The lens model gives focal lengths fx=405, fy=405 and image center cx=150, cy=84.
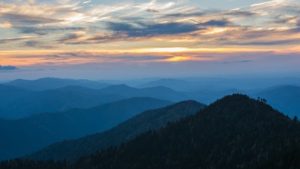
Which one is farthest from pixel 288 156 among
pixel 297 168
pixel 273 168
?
pixel 297 168

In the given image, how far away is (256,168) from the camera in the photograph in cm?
18738

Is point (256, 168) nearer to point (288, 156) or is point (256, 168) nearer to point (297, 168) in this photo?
point (288, 156)

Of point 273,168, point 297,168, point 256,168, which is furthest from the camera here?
point 256,168

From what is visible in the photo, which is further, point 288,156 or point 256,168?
point 256,168

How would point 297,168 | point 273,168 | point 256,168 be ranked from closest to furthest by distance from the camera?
point 297,168 < point 273,168 < point 256,168

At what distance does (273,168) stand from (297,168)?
17349 millimetres

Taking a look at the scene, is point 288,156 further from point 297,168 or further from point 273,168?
point 297,168

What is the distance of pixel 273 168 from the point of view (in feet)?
561

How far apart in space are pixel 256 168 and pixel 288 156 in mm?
18533

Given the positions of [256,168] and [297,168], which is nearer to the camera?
[297,168]

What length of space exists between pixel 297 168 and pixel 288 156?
65.0 ft

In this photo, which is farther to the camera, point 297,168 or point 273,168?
point 273,168

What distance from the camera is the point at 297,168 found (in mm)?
154625

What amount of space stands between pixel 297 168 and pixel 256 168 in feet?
112
